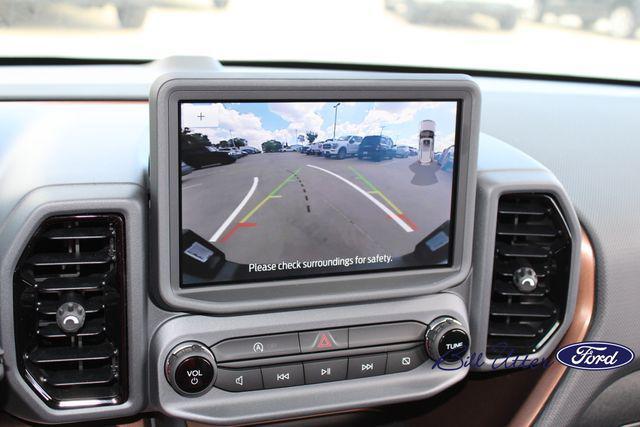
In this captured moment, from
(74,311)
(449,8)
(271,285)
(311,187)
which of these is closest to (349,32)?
(449,8)

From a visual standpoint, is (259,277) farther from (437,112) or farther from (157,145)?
(437,112)

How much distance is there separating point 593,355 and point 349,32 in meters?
1.41

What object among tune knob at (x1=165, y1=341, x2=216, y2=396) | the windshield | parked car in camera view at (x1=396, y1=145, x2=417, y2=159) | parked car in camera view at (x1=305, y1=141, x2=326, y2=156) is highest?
the windshield

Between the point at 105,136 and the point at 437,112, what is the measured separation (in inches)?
34.1

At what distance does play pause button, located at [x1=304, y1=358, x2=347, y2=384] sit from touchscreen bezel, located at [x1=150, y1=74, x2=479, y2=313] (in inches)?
6.7

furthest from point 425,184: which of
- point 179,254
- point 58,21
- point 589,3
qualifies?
point 589,3

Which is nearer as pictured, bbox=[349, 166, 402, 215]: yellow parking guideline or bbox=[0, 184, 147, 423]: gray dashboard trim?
bbox=[0, 184, 147, 423]: gray dashboard trim

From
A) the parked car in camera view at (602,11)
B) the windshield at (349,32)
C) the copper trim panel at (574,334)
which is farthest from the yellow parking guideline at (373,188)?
the parked car in camera view at (602,11)

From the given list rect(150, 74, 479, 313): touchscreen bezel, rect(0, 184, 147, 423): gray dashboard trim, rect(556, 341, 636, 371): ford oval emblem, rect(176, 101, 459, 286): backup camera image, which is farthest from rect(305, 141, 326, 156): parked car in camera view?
rect(556, 341, 636, 371): ford oval emblem

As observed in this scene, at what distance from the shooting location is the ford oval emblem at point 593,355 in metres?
2.14

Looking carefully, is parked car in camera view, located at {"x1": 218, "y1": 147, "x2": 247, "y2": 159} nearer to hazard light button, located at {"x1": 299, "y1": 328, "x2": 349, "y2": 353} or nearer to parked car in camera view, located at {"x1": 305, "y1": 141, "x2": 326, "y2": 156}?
parked car in camera view, located at {"x1": 305, "y1": 141, "x2": 326, "y2": 156}

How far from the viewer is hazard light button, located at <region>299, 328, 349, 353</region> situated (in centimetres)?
184

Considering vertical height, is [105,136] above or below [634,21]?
below

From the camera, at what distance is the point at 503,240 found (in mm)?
1960
